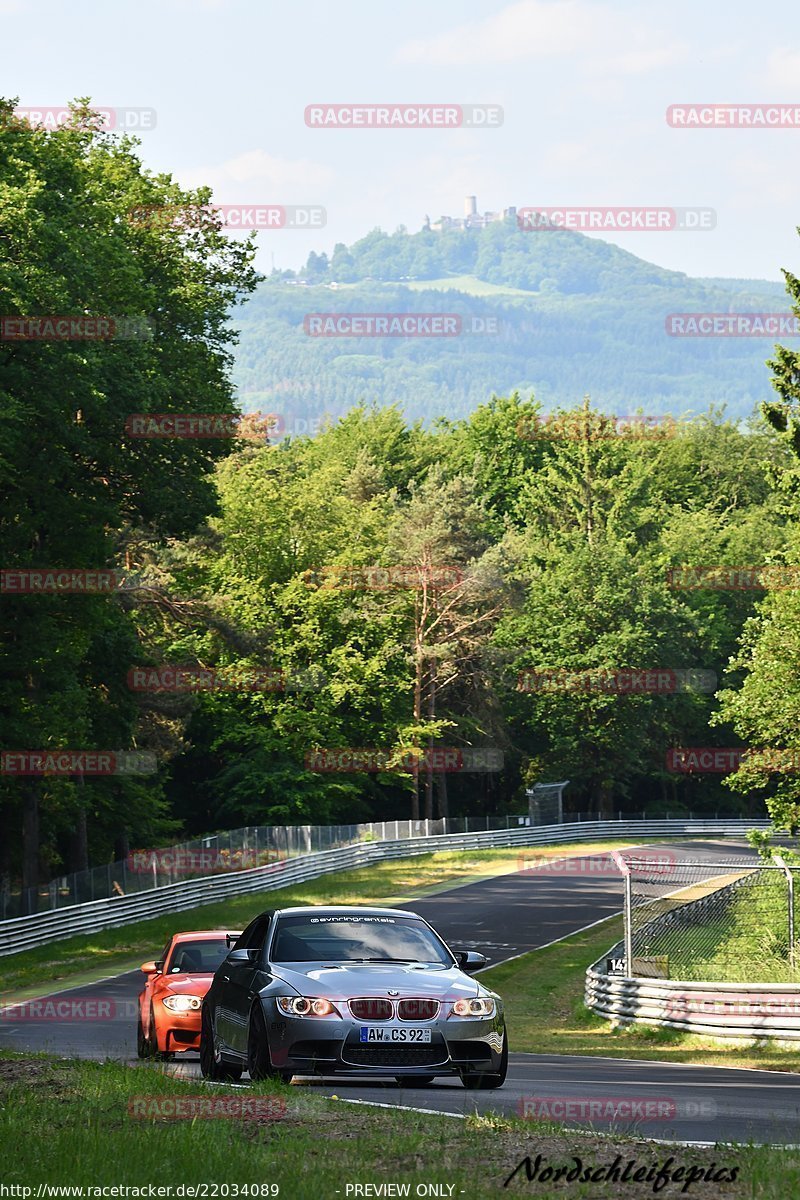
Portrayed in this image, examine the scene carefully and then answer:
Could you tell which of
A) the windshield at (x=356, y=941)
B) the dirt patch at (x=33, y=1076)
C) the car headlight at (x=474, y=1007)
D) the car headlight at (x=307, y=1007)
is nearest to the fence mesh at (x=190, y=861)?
the dirt patch at (x=33, y=1076)

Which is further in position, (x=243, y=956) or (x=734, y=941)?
(x=734, y=941)

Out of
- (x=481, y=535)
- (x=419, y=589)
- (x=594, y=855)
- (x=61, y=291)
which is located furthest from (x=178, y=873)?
(x=481, y=535)

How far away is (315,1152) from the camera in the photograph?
8602 millimetres

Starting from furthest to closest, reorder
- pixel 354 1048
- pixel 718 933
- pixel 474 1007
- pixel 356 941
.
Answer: pixel 718 933 → pixel 356 941 → pixel 474 1007 → pixel 354 1048

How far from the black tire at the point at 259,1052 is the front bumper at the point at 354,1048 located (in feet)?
0.26

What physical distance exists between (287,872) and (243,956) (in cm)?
4229

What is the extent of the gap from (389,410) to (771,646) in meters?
69.4

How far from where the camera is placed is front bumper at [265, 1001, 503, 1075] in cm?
1178

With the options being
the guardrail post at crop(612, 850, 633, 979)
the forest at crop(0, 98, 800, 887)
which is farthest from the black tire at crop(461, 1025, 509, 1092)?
the forest at crop(0, 98, 800, 887)

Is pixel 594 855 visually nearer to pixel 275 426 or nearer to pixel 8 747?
pixel 8 747

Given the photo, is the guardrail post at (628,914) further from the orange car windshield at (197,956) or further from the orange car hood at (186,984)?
the orange car hood at (186,984)

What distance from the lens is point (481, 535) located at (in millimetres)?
89875

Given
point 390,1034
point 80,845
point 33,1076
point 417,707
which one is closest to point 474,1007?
point 390,1034

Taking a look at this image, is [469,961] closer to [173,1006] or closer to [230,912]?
[173,1006]
